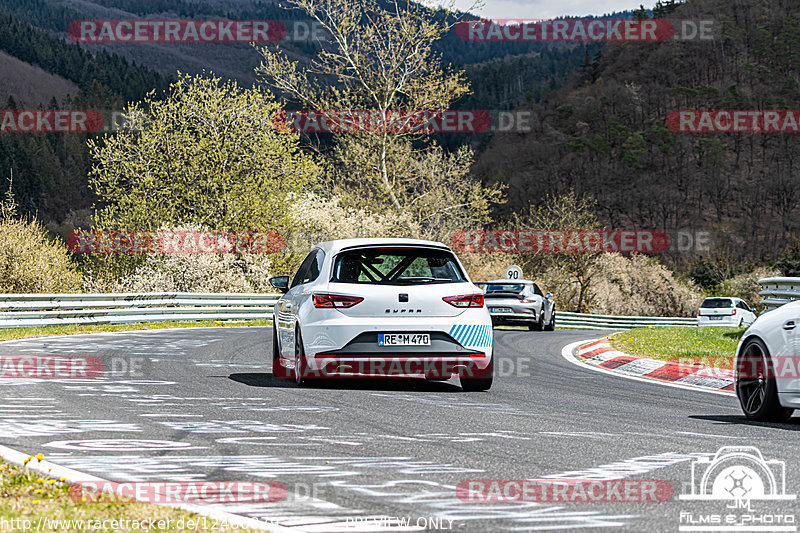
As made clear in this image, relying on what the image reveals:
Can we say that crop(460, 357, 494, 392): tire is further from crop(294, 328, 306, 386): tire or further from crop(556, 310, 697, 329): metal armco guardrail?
crop(556, 310, 697, 329): metal armco guardrail

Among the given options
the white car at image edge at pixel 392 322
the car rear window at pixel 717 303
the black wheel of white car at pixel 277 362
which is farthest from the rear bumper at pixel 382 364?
the car rear window at pixel 717 303

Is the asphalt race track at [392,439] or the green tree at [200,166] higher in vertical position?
the green tree at [200,166]

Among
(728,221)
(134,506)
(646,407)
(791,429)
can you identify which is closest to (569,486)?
(134,506)

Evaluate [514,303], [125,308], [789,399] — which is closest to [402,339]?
[789,399]

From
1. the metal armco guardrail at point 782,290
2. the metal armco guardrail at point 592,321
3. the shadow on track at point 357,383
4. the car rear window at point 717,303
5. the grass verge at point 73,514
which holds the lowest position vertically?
the metal armco guardrail at point 592,321

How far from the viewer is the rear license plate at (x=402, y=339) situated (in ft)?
35.2

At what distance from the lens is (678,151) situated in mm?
165375

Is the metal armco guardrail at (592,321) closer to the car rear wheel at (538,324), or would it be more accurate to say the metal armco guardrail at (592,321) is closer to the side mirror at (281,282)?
the car rear wheel at (538,324)

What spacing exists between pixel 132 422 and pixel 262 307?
79.0 ft

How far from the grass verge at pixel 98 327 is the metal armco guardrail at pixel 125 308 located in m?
0.16

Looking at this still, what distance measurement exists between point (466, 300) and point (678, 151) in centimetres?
16250

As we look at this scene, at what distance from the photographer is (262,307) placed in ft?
106

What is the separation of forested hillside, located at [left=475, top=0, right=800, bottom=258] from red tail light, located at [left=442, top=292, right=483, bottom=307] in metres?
119

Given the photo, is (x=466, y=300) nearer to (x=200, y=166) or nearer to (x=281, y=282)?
(x=281, y=282)
